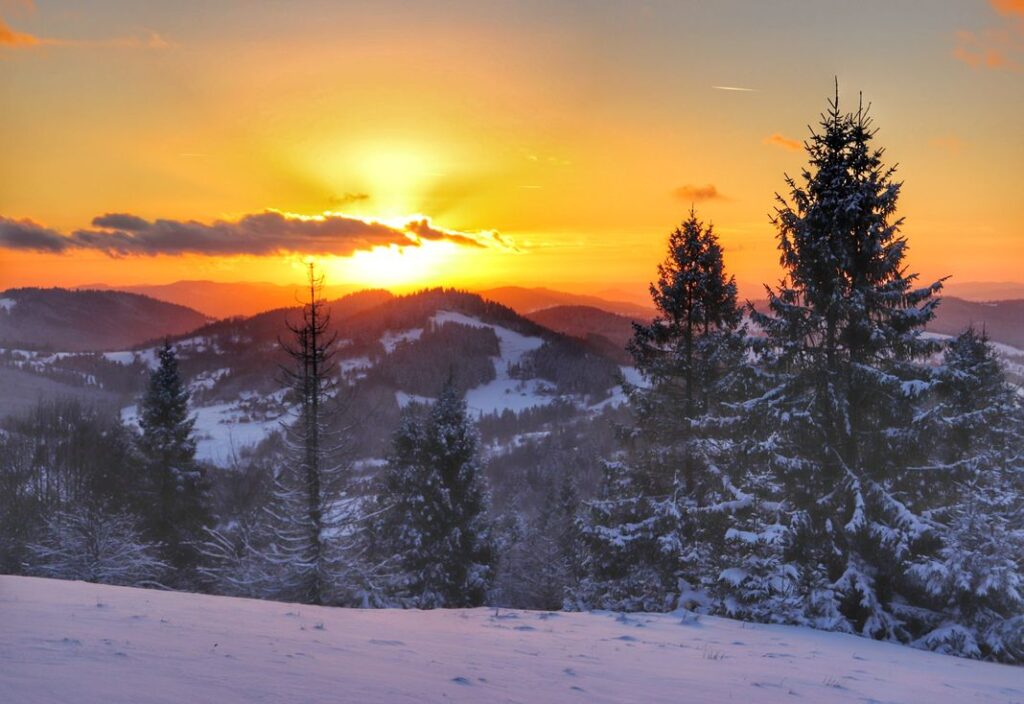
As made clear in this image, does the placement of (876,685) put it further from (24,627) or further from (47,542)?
(47,542)

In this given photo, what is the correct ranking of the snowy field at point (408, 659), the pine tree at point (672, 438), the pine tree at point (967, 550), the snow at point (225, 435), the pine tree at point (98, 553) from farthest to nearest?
the snow at point (225, 435), the pine tree at point (98, 553), the pine tree at point (672, 438), the pine tree at point (967, 550), the snowy field at point (408, 659)

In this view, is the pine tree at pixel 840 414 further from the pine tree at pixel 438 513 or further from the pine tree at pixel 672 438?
the pine tree at pixel 438 513

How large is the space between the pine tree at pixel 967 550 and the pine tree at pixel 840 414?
1.49 ft

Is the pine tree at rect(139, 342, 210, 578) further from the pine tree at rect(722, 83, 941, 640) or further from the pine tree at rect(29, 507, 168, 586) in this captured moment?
the pine tree at rect(722, 83, 941, 640)

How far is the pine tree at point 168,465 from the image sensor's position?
32.1 m

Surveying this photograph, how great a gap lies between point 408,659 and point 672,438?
13627 mm

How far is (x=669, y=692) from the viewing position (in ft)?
22.5

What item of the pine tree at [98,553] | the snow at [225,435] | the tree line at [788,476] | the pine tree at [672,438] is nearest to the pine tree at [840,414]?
the tree line at [788,476]

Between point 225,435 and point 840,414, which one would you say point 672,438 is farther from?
point 225,435

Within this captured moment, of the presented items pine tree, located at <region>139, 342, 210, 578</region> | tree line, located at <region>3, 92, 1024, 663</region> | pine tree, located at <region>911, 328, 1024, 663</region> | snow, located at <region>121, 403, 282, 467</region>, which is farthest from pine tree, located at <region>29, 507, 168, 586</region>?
snow, located at <region>121, 403, 282, 467</region>

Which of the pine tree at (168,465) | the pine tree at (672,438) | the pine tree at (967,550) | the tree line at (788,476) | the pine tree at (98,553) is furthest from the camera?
the pine tree at (168,465)

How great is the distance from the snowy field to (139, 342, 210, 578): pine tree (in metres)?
22.9

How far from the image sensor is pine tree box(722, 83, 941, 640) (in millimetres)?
14625

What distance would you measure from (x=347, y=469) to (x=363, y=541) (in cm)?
658
